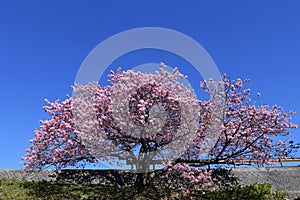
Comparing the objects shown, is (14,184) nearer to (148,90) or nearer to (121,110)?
(121,110)

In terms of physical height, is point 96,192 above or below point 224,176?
below

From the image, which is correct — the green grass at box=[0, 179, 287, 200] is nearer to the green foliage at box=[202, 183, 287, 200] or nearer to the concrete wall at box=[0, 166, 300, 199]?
the green foliage at box=[202, 183, 287, 200]

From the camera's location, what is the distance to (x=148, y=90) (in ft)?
45.4

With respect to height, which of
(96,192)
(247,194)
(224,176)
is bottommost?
(247,194)

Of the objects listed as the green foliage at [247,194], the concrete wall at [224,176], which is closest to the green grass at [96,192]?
the green foliage at [247,194]

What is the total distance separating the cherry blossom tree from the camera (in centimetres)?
1390

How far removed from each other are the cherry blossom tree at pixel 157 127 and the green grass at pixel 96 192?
34.0 inches

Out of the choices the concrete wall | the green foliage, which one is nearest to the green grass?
the green foliage

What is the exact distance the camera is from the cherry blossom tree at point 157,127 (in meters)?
13.9

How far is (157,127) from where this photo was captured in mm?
13930

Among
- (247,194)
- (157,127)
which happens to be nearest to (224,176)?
(247,194)

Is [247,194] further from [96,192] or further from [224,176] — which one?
[96,192]

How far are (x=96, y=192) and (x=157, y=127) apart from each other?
4059mm

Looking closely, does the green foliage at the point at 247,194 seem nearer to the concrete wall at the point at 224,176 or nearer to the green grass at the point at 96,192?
the green grass at the point at 96,192
